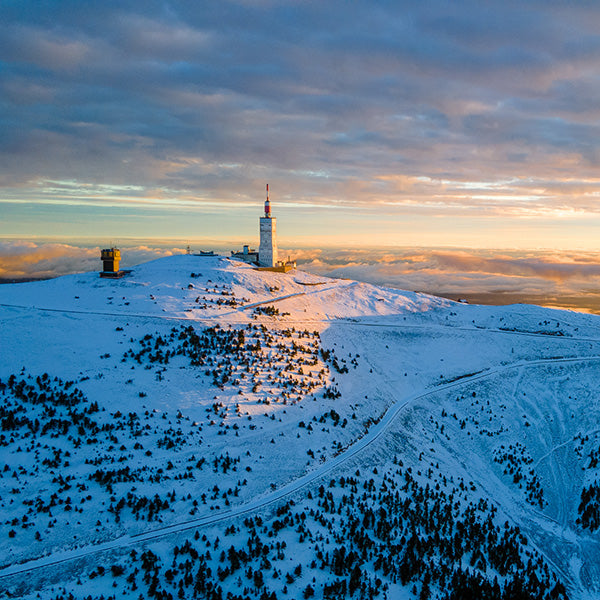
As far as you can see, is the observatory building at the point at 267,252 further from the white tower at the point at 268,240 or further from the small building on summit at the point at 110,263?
the small building on summit at the point at 110,263

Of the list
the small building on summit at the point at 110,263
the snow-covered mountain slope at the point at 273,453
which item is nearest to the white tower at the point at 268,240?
the snow-covered mountain slope at the point at 273,453

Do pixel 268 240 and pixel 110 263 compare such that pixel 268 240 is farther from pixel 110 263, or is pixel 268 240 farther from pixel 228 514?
pixel 228 514

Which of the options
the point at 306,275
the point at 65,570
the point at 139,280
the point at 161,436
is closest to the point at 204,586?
the point at 65,570

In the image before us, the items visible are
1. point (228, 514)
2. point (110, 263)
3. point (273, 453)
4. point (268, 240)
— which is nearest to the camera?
point (228, 514)

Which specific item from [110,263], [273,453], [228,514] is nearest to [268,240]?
[110,263]

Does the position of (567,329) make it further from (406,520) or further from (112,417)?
(112,417)

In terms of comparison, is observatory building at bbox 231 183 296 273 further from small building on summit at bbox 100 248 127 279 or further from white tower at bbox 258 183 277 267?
small building on summit at bbox 100 248 127 279
